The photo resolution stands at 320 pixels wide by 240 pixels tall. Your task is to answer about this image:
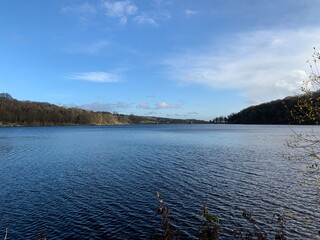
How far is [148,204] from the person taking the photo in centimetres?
2350

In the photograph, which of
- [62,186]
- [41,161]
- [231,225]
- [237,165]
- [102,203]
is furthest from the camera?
[41,161]

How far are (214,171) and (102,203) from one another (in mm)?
17424

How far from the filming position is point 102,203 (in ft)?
78.1

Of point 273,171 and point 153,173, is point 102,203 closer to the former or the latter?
point 153,173

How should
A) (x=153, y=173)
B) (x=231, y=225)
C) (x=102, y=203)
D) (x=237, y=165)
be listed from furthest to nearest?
(x=237, y=165)
(x=153, y=173)
(x=102, y=203)
(x=231, y=225)

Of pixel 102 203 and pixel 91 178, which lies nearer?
pixel 102 203

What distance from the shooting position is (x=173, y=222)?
19547 millimetres

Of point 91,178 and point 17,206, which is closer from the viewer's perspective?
point 17,206

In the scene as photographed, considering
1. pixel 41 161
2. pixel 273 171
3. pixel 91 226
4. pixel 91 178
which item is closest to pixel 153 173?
pixel 91 178

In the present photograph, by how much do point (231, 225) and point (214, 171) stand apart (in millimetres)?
17925

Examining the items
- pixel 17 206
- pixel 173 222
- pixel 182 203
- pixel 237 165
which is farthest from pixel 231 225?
pixel 237 165

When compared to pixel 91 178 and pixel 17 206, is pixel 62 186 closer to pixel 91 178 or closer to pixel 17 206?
pixel 91 178

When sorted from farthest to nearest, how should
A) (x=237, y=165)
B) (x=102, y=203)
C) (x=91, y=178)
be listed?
(x=237, y=165) < (x=91, y=178) < (x=102, y=203)

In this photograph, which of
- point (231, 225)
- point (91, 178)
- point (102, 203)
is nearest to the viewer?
point (231, 225)
